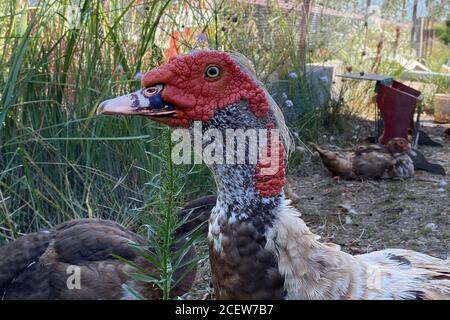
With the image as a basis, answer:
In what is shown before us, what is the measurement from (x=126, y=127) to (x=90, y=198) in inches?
19.0

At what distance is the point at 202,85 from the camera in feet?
5.52

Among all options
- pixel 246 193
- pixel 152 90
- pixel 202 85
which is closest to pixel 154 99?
pixel 152 90

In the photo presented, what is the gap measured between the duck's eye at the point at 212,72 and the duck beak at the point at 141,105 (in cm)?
14

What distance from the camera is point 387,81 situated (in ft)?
21.8

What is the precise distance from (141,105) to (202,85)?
19 centimetres

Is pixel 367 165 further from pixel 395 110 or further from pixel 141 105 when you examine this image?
pixel 141 105

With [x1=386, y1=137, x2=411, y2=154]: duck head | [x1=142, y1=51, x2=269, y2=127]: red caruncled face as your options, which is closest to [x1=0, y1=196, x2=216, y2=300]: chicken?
[x1=142, y1=51, x2=269, y2=127]: red caruncled face

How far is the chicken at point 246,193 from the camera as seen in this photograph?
167cm

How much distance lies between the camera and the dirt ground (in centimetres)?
389
